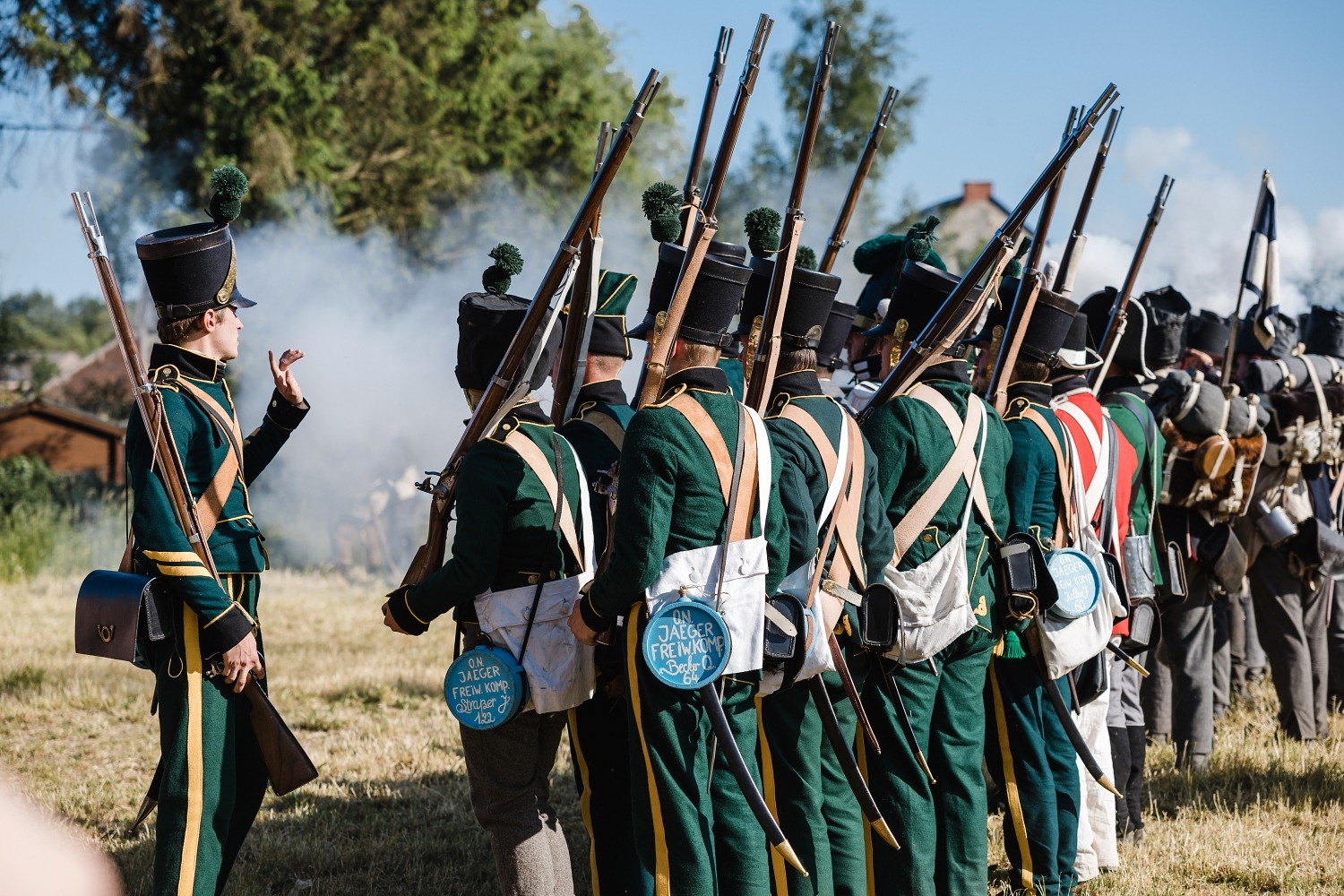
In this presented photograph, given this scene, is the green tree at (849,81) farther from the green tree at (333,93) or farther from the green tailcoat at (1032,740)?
the green tailcoat at (1032,740)

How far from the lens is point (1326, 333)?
8305mm

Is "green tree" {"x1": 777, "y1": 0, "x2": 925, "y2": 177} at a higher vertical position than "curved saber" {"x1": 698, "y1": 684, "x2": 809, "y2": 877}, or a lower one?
higher

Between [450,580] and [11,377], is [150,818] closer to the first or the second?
[450,580]

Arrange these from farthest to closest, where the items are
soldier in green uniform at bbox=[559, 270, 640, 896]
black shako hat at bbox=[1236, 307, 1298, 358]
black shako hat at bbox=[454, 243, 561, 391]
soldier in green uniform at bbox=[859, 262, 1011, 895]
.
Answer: black shako hat at bbox=[1236, 307, 1298, 358] < soldier in green uniform at bbox=[859, 262, 1011, 895] < soldier in green uniform at bbox=[559, 270, 640, 896] < black shako hat at bbox=[454, 243, 561, 391]

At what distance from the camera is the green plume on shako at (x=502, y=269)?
13.2 ft

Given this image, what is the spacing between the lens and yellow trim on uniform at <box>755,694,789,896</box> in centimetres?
376

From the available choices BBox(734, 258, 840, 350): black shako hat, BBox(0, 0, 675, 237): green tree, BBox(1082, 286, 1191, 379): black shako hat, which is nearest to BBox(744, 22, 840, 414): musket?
BBox(734, 258, 840, 350): black shako hat

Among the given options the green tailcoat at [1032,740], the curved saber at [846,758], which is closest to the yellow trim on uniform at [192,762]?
the curved saber at [846,758]

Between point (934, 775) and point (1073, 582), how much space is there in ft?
2.76

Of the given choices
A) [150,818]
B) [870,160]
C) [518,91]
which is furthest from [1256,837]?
[518,91]

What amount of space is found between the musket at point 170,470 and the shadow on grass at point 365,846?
1094 mm

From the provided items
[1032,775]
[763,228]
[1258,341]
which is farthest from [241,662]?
[1258,341]

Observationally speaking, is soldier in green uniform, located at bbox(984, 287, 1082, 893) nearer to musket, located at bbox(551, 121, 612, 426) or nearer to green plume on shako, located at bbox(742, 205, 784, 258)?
green plume on shako, located at bbox(742, 205, 784, 258)

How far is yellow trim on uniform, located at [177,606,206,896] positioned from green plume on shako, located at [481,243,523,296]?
4.25 feet
